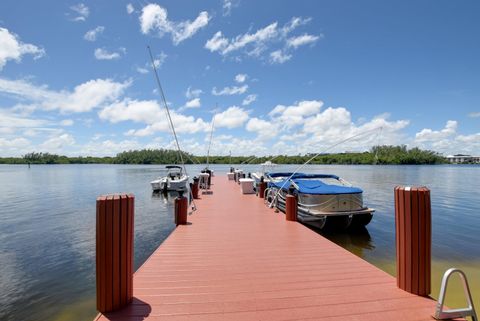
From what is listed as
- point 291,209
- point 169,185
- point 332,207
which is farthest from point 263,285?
point 169,185

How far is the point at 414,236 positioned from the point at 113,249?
3287 mm

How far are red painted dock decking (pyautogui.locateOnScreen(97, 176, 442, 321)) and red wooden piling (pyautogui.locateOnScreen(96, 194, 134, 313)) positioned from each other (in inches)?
6.7

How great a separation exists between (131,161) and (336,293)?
150326mm

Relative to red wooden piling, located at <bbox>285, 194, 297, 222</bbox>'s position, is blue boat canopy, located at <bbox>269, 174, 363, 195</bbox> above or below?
above

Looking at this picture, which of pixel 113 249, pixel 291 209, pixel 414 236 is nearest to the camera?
pixel 113 249

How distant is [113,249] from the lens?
2.75 m

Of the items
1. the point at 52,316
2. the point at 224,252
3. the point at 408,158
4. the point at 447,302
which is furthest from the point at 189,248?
the point at 408,158

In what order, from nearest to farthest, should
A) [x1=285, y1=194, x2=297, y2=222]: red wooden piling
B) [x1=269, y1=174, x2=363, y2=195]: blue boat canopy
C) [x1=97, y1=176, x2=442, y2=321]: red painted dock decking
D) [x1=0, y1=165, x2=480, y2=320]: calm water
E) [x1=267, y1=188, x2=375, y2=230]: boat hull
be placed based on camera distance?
[x1=97, y1=176, x2=442, y2=321]: red painted dock decking < [x1=0, y1=165, x2=480, y2=320]: calm water < [x1=285, y1=194, x2=297, y2=222]: red wooden piling < [x1=267, y1=188, x2=375, y2=230]: boat hull < [x1=269, y1=174, x2=363, y2=195]: blue boat canopy

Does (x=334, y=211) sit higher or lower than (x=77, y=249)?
higher

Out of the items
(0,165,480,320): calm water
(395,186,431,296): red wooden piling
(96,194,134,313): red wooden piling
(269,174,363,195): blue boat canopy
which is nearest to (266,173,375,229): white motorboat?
(269,174,363,195): blue boat canopy

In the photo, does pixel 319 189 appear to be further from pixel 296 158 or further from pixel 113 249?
pixel 296 158

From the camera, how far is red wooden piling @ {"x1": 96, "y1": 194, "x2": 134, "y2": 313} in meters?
2.71

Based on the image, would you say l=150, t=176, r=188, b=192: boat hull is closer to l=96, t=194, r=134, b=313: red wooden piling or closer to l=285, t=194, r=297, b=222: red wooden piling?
l=285, t=194, r=297, b=222: red wooden piling

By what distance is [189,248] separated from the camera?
17.6ft
